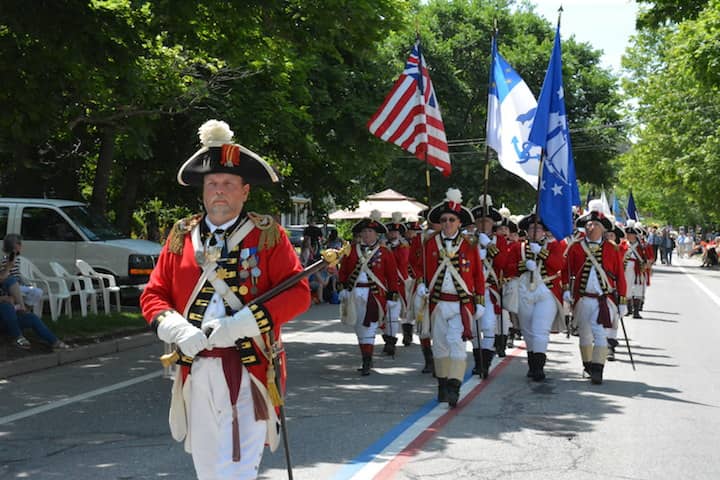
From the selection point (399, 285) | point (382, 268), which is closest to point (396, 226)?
point (399, 285)

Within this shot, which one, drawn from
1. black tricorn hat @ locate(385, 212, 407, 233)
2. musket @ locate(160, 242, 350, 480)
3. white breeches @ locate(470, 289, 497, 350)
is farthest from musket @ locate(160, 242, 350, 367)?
black tricorn hat @ locate(385, 212, 407, 233)

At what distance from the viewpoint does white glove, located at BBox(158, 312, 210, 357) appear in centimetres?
445

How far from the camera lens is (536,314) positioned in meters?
11.4

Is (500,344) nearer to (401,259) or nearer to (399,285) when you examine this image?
(399,285)

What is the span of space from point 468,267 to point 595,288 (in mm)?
2360

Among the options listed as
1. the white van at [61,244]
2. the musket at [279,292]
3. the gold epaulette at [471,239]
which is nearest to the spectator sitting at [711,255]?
the white van at [61,244]

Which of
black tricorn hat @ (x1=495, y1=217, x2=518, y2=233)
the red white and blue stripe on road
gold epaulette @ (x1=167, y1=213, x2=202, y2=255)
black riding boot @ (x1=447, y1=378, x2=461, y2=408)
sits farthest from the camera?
black tricorn hat @ (x1=495, y1=217, x2=518, y2=233)

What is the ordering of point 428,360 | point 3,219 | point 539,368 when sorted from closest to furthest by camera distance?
point 539,368 → point 428,360 → point 3,219

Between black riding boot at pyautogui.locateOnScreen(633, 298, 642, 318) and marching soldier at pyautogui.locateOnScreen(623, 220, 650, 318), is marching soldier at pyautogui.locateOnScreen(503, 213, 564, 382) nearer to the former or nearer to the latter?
marching soldier at pyautogui.locateOnScreen(623, 220, 650, 318)

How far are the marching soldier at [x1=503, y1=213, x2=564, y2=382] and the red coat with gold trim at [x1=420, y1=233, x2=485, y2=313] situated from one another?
176 cm

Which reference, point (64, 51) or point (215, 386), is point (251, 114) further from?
point (215, 386)

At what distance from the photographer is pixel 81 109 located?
16.8 m

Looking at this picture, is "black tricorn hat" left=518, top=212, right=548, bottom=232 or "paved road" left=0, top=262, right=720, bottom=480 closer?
"paved road" left=0, top=262, right=720, bottom=480

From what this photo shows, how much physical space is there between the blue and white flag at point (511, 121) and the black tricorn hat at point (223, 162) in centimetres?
708
